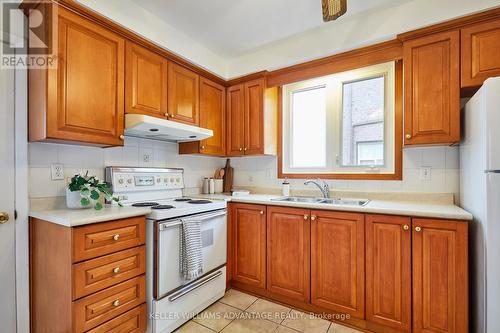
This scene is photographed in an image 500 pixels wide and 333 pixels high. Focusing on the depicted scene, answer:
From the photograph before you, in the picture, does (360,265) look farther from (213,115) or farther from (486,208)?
(213,115)

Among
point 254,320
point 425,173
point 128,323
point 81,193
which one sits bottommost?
point 254,320

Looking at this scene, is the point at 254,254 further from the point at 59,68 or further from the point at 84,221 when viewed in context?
the point at 59,68

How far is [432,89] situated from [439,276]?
4.27 feet

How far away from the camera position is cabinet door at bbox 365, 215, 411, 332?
1.67 meters

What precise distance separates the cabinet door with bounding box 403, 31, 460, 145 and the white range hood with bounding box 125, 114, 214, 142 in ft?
5.68

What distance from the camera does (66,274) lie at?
1.34 meters

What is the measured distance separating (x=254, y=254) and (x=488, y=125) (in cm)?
192

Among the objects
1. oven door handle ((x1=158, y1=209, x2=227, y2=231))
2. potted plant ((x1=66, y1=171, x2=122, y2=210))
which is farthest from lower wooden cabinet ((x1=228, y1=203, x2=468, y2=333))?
potted plant ((x1=66, y1=171, x2=122, y2=210))

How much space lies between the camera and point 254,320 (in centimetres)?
199

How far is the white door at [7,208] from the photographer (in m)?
1.52

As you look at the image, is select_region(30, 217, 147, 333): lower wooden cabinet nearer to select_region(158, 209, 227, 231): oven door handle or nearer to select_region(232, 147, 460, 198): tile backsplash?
select_region(158, 209, 227, 231): oven door handle

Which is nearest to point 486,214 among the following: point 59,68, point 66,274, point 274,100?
point 274,100

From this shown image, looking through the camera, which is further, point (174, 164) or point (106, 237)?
point (174, 164)

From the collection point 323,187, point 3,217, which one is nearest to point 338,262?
point 323,187
